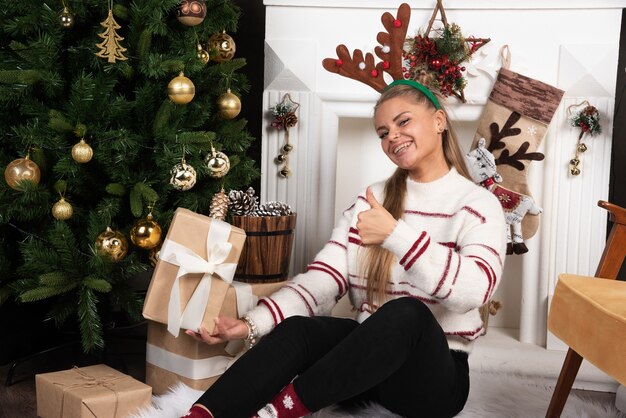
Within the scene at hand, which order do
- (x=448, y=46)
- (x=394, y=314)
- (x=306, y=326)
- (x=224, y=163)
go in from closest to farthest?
(x=394, y=314)
(x=306, y=326)
(x=224, y=163)
(x=448, y=46)

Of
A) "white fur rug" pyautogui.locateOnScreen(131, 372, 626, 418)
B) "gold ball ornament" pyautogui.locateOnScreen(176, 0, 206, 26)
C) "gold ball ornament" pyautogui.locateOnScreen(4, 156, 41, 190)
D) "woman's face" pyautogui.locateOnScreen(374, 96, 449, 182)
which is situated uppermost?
"gold ball ornament" pyautogui.locateOnScreen(176, 0, 206, 26)

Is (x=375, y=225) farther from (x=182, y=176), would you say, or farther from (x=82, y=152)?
(x=82, y=152)

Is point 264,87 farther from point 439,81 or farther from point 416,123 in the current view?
point 416,123

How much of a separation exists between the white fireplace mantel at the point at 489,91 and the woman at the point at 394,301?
738 mm

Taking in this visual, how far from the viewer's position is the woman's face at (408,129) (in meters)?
1.73

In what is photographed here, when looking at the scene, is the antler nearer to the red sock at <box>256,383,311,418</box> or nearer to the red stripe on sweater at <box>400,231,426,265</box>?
the red stripe on sweater at <box>400,231,426,265</box>

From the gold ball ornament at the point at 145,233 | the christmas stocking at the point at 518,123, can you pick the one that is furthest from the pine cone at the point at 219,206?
the christmas stocking at the point at 518,123

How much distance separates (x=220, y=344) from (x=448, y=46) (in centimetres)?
131

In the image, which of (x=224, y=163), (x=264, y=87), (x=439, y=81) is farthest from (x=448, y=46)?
(x=224, y=163)

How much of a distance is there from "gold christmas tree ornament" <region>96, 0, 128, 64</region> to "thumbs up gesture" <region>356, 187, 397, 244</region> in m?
0.84

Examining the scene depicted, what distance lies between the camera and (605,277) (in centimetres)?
178

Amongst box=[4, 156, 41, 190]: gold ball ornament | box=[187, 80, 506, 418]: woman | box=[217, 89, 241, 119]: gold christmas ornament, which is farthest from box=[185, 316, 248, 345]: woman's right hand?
box=[217, 89, 241, 119]: gold christmas ornament

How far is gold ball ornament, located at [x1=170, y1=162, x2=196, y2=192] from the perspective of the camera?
6.27 feet

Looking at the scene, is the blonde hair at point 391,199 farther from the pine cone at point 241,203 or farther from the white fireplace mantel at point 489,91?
the white fireplace mantel at point 489,91
